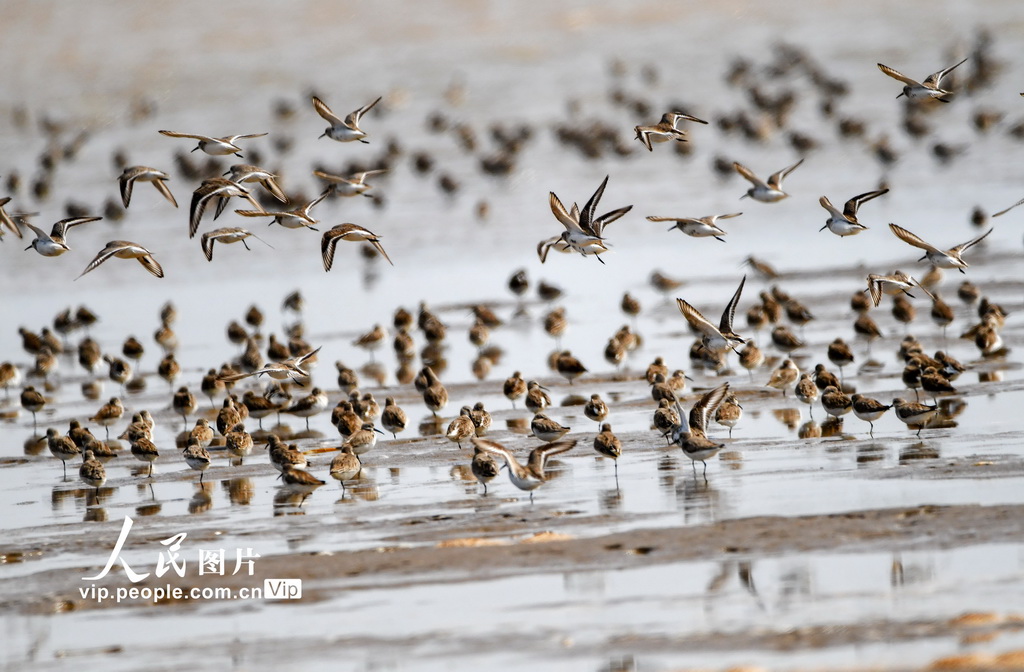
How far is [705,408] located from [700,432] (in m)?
1.05

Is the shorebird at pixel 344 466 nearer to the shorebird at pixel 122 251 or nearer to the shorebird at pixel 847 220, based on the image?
the shorebird at pixel 122 251

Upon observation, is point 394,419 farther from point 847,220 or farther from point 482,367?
point 847,220

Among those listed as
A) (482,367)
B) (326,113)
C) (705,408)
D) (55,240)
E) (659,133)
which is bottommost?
(705,408)

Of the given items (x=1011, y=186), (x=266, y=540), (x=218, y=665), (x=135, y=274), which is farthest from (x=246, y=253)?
(x=218, y=665)

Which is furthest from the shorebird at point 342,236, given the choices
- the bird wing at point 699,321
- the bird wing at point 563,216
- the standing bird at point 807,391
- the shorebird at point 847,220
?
the shorebird at point 847,220

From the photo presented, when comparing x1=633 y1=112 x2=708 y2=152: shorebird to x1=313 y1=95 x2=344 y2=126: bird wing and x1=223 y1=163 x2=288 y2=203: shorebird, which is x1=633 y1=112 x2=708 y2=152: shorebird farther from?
x1=223 y1=163 x2=288 y2=203: shorebird

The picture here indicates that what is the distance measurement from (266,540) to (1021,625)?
5.88 meters

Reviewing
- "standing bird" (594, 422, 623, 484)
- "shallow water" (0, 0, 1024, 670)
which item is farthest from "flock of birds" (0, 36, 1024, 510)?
"shallow water" (0, 0, 1024, 670)

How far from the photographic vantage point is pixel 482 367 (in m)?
20.6

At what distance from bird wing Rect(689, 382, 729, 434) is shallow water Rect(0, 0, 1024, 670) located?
15.8 inches

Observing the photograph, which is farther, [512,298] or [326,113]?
[512,298]

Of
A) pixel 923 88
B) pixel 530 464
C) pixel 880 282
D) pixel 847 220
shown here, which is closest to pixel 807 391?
pixel 880 282

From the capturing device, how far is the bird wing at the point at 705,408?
14.5 metres

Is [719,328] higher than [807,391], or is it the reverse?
[719,328]
